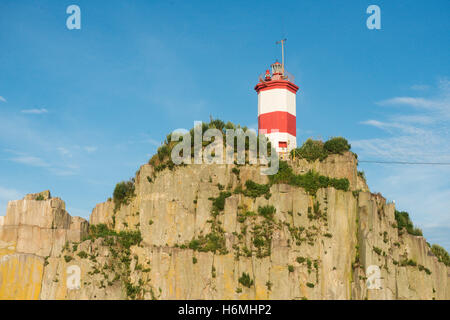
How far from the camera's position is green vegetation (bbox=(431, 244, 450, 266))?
3615 centimetres

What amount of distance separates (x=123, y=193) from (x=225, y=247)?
370 inches

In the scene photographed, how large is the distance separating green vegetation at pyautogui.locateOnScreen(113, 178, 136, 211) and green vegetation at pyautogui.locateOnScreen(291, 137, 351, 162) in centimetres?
1220

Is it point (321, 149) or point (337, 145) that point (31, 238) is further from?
point (337, 145)

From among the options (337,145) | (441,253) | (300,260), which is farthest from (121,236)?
(441,253)

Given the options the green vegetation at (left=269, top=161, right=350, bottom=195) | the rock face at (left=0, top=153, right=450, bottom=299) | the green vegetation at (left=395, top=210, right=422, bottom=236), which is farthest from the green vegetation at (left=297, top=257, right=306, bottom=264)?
the green vegetation at (left=395, top=210, right=422, bottom=236)

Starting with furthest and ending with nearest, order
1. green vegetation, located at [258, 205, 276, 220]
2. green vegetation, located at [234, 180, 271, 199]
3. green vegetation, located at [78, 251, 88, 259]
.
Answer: green vegetation, located at [234, 180, 271, 199]
green vegetation, located at [258, 205, 276, 220]
green vegetation, located at [78, 251, 88, 259]

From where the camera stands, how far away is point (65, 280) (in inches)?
1325

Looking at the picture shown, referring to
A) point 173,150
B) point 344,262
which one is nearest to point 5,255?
point 173,150

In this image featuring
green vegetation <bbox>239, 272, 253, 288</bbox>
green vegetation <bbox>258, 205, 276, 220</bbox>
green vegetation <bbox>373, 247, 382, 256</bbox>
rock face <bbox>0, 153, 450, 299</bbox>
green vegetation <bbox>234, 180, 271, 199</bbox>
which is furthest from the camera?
green vegetation <bbox>234, 180, 271, 199</bbox>

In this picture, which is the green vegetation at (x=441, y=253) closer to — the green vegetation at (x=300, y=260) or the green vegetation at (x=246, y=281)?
the green vegetation at (x=300, y=260)

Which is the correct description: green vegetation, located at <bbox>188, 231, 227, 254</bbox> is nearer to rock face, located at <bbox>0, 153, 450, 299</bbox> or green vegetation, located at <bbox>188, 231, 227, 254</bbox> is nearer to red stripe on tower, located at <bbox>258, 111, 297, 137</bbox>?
rock face, located at <bbox>0, 153, 450, 299</bbox>

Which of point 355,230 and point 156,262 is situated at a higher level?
point 355,230
